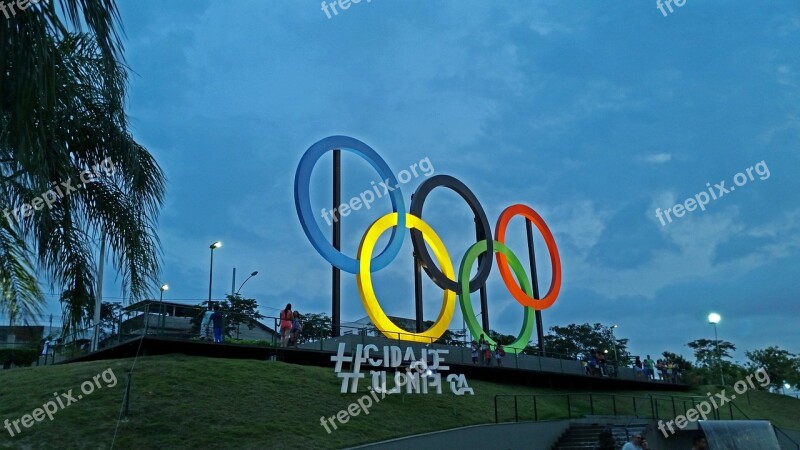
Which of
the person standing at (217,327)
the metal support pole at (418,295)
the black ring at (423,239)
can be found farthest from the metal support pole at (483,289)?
the person standing at (217,327)

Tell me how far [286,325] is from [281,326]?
214mm

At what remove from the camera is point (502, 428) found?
76.5 ft

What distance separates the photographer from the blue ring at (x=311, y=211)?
28953mm

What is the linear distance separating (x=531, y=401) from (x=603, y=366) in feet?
43.4

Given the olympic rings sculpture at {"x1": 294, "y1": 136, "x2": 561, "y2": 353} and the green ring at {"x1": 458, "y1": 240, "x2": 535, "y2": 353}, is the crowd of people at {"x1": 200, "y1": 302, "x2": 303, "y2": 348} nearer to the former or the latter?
the olympic rings sculpture at {"x1": 294, "y1": 136, "x2": 561, "y2": 353}

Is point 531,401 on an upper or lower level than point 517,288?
lower

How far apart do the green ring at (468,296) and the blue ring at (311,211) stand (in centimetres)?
500

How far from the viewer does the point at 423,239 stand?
117 feet

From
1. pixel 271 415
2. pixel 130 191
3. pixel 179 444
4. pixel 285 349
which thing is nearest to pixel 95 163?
pixel 130 191

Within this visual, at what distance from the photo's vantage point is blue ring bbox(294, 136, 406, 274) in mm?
28953

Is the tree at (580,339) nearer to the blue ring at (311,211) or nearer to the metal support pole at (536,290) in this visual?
the metal support pole at (536,290)

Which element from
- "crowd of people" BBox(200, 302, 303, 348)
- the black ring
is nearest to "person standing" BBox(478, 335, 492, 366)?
the black ring

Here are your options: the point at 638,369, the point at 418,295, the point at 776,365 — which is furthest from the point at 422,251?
the point at 776,365

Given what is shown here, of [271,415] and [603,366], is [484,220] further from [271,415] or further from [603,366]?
[271,415]
